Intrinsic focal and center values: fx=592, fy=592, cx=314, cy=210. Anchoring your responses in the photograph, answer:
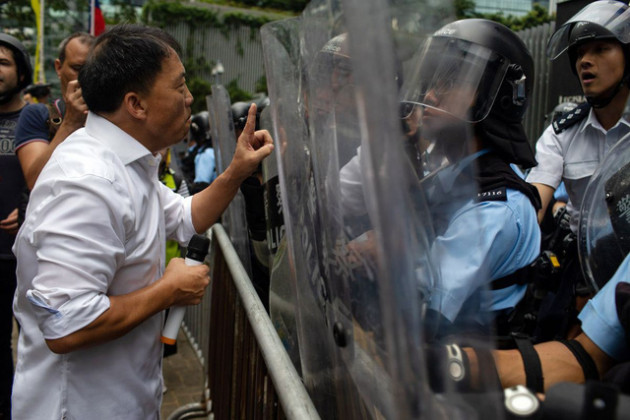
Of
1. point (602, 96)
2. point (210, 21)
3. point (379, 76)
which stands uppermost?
point (379, 76)

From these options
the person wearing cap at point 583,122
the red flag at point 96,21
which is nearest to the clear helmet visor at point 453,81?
the person wearing cap at point 583,122

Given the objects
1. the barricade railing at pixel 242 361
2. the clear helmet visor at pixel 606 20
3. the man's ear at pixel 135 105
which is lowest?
the barricade railing at pixel 242 361

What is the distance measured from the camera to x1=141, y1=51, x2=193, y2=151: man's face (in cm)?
184

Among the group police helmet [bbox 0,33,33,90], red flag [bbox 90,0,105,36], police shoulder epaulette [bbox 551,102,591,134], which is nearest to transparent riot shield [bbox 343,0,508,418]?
police shoulder epaulette [bbox 551,102,591,134]

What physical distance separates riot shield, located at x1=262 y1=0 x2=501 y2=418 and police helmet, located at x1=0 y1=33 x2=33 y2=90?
2.36m

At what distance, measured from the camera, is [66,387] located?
5.60ft

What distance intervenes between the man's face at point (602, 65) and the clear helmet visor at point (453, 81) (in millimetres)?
1287

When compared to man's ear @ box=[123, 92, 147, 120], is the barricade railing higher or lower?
lower

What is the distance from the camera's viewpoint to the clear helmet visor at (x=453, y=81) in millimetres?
1021

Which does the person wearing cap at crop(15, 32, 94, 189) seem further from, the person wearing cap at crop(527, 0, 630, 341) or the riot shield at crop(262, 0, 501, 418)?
the person wearing cap at crop(527, 0, 630, 341)

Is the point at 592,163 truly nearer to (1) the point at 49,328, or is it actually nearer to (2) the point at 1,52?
(1) the point at 49,328

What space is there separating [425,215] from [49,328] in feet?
3.79

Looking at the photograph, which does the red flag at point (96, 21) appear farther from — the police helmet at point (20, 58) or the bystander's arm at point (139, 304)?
the bystander's arm at point (139, 304)

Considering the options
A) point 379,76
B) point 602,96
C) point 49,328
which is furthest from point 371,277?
point 602,96
